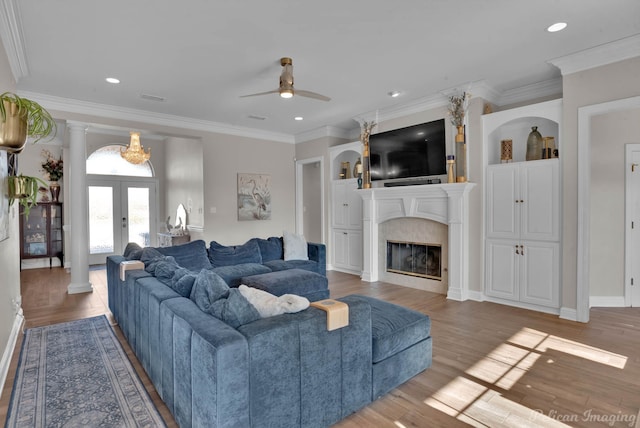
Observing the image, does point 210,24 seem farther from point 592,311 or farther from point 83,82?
point 592,311

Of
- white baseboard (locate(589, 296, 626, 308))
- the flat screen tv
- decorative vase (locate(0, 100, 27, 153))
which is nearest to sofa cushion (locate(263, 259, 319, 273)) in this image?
the flat screen tv

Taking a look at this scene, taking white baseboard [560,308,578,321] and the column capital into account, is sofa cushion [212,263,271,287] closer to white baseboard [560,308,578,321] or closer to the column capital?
the column capital

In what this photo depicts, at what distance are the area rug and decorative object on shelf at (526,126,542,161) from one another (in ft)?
15.3

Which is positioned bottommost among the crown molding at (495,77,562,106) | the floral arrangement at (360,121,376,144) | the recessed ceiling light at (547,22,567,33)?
the floral arrangement at (360,121,376,144)

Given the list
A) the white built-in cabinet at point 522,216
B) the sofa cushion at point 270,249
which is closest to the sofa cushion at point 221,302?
the sofa cushion at point 270,249

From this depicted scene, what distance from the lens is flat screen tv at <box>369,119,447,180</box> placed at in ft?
16.3

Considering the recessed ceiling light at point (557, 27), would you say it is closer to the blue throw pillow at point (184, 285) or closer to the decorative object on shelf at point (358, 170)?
the decorative object on shelf at point (358, 170)

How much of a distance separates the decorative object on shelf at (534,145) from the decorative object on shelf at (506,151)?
0.78ft

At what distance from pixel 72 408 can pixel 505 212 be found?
4709mm

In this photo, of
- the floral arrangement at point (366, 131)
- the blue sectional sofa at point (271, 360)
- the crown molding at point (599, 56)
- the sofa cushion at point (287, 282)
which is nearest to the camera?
the blue sectional sofa at point (271, 360)

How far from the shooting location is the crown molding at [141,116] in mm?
4895

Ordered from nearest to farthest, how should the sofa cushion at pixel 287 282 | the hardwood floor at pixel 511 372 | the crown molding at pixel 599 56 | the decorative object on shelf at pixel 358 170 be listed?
the hardwood floor at pixel 511 372, the crown molding at pixel 599 56, the sofa cushion at pixel 287 282, the decorative object on shelf at pixel 358 170

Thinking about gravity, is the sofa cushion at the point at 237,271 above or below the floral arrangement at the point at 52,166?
below

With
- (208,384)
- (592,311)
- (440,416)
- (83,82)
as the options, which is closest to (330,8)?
(208,384)
